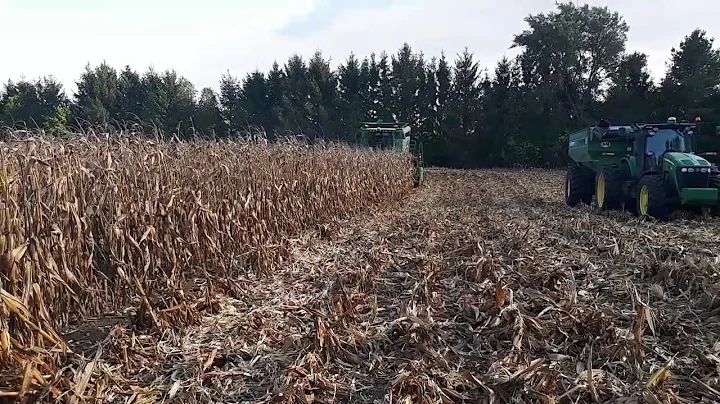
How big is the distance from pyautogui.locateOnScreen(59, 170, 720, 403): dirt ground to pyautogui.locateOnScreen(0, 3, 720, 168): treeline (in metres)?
25.2

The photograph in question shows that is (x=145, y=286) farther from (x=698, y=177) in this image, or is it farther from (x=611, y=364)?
(x=698, y=177)

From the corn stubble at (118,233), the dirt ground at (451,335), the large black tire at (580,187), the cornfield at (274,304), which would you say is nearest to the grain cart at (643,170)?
the large black tire at (580,187)

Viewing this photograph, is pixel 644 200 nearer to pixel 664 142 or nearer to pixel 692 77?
pixel 664 142

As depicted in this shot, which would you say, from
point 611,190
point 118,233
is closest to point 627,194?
point 611,190

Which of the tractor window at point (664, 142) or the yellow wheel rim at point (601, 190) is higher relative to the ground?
the tractor window at point (664, 142)

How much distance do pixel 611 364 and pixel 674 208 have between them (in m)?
6.60

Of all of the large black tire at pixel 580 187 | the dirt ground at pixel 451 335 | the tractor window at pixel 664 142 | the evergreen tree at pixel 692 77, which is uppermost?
the evergreen tree at pixel 692 77

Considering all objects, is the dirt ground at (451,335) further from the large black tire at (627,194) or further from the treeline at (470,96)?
the treeline at (470,96)

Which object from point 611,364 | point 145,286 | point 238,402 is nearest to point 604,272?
point 611,364

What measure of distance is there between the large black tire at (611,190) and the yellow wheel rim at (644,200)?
103cm

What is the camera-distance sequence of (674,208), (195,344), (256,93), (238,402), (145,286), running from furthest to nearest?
(256,93)
(674,208)
(145,286)
(195,344)
(238,402)

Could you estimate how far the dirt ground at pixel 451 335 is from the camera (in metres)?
2.93

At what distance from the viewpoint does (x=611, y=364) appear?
311 cm

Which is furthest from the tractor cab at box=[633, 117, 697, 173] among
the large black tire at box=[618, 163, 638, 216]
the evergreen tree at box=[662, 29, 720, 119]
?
the evergreen tree at box=[662, 29, 720, 119]
